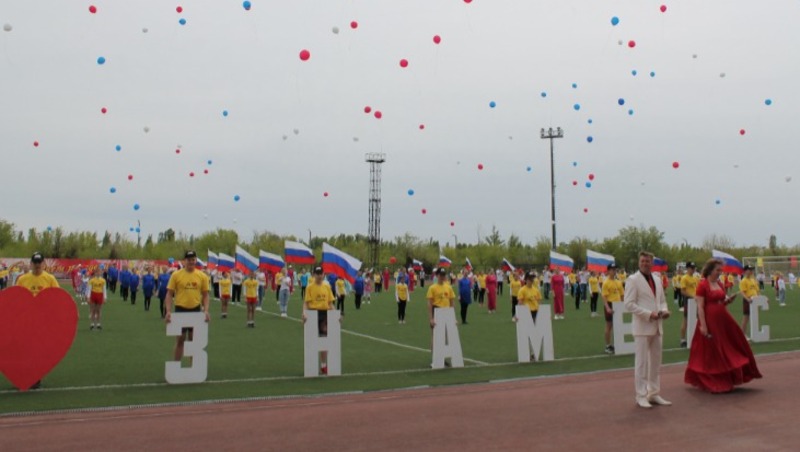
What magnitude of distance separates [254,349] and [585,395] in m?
8.18

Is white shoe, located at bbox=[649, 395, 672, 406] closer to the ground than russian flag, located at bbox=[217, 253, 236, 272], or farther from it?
closer to the ground

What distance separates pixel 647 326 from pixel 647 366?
471 millimetres

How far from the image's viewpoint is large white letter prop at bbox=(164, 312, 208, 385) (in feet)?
34.8

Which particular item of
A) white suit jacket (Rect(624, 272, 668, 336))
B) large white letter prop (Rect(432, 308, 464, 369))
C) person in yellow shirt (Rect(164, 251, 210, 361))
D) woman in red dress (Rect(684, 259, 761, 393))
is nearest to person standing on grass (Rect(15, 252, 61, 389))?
person in yellow shirt (Rect(164, 251, 210, 361))

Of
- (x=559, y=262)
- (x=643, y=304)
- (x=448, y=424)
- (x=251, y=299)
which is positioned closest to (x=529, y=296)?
(x=643, y=304)

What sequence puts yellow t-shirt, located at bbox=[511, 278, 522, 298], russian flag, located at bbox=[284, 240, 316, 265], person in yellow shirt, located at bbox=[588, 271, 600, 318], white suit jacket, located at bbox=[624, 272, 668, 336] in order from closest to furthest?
white suit jacket, located at bbox=[624, 272, 668, 336] → russian flag, located at bbox=[284, 240, 316, 265] → yellow t-shirt, located at bbox=[511, 278, 522, 298] → person in yellow shirt, located at bbox=[588, 271, 600, 318]

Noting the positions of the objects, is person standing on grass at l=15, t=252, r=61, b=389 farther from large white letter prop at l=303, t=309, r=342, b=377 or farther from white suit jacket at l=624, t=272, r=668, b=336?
white suit jacket at l=624, t=272, r=668, b=336

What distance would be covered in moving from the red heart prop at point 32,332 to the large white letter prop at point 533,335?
747cm

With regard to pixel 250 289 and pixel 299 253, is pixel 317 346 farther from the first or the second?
pixel 299 253

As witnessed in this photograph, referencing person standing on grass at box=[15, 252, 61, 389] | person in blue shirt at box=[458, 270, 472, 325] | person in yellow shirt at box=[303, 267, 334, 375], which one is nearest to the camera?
person standing on grass at box=[15, 252, 61, 389]

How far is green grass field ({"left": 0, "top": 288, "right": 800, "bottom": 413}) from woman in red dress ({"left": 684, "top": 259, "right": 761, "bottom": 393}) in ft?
9.17

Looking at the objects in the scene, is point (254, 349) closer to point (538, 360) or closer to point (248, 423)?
point (538, 360)

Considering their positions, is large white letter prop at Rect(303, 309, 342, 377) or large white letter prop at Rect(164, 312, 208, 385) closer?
large white letter prop at Rect(164, 312, 208, 385)

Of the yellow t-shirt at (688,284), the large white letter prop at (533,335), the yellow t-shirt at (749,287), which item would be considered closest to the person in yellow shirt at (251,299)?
the large white letter prop at (533,335)
